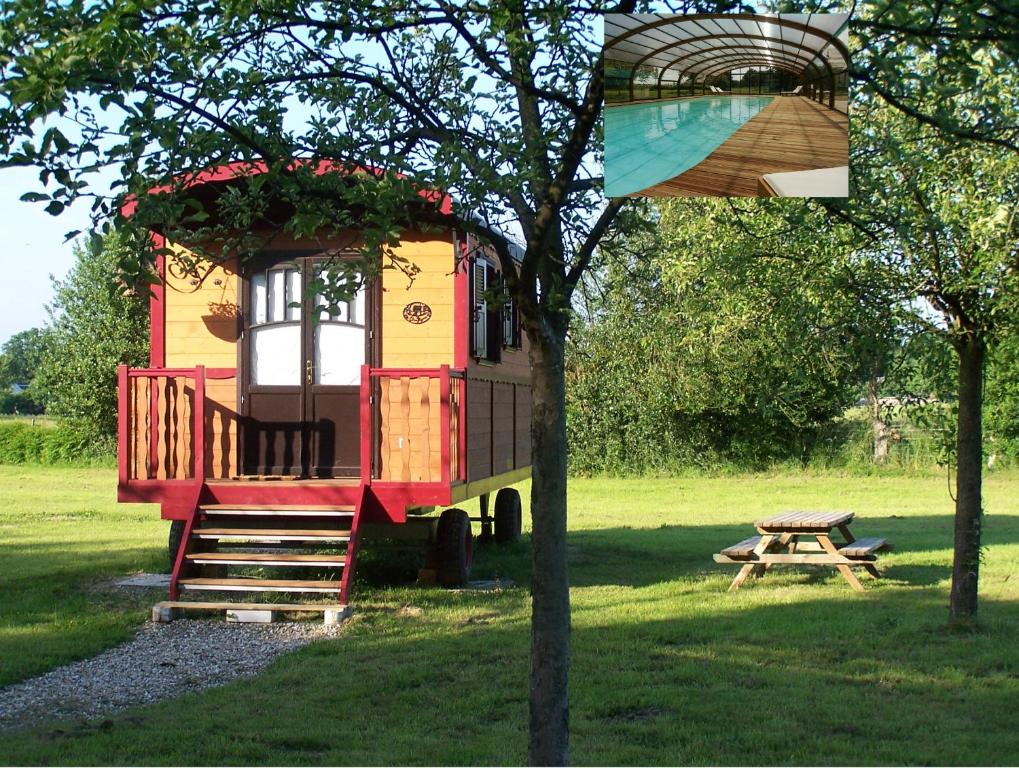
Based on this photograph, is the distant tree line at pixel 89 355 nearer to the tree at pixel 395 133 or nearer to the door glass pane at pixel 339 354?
the door glass pane at pixel 339 354

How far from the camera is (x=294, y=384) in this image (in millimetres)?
11289

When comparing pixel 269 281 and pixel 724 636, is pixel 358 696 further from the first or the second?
pixel 269 281

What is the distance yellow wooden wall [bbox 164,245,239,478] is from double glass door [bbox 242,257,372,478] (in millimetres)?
138

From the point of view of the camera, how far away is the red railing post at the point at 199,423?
10352 mm

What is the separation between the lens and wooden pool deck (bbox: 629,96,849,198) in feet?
14.3

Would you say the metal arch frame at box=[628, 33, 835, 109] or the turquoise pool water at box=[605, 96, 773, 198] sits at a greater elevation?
the metal arch frame at box=[628, 33, 835, 109]

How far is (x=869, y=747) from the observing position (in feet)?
18.0

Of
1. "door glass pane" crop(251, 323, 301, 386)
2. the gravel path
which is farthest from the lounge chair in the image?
"door glass pane" crop(251, 323, 301, 386)

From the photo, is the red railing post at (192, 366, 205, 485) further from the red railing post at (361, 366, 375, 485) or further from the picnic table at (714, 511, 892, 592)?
the picnic table at (714, 511, 892, 592)

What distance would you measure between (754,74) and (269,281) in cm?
772

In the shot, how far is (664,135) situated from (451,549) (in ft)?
23.7

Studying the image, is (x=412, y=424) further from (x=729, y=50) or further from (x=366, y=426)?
(x=729, y=50)

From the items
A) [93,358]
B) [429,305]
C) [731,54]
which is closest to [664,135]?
[731,54]

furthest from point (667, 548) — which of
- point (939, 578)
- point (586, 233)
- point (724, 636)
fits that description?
point (586, 233)
